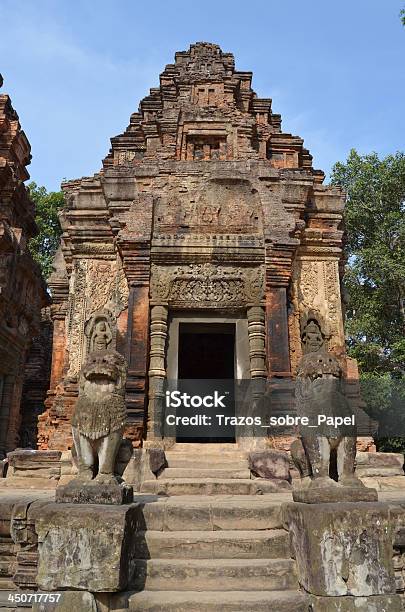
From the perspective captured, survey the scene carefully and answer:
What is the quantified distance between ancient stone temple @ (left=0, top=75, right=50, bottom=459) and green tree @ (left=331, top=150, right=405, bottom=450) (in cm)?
1164

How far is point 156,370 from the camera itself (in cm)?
796

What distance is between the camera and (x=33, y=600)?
12.6 feet

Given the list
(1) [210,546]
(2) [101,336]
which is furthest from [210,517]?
(2) [101,336]

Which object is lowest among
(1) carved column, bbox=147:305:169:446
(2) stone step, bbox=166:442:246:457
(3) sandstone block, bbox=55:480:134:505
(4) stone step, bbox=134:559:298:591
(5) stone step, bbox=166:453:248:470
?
(4) stone step, bbox=134:559:298:591

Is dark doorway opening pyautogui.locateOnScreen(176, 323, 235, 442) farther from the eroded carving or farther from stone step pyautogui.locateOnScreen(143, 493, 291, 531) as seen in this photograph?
stone step pyautogui.locateOnScreen(143, 493, 291, 531)

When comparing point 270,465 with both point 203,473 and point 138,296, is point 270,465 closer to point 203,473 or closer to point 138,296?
point 203,473

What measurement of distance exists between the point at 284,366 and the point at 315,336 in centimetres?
92

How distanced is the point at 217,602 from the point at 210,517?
1059mm

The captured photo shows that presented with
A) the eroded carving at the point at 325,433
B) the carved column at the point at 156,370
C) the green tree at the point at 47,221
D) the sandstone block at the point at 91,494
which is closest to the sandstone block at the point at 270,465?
the carved column at the point at 156,370

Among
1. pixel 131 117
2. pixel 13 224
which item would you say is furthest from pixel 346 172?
pixel 13 224

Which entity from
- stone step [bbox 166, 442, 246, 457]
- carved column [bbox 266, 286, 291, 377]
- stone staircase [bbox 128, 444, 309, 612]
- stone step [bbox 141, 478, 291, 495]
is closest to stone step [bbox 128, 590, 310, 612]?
stone staircase [bbox 128, 444, 309, 612]

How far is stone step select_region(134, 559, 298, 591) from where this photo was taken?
4.16m

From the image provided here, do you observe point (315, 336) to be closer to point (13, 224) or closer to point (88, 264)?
point (88, 264)

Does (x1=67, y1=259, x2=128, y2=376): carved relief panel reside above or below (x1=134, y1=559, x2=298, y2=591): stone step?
above
